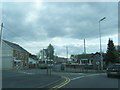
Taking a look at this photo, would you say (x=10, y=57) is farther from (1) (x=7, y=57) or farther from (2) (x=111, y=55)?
(2) (x=111, y=55)

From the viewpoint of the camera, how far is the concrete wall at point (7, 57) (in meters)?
55.6

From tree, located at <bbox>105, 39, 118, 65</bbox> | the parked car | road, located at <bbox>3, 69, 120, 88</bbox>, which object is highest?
tree, located at <bbox>105, 39, 118, 65</bbox>

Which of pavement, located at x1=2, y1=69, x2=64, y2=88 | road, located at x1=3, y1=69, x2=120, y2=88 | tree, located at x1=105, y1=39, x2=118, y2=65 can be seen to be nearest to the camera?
pavement, located at x1=2, y1=69, x2=64, y2=88

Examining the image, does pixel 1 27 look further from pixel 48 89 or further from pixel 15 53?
pixel 15 53

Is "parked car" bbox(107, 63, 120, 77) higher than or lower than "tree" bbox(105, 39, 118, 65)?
lower

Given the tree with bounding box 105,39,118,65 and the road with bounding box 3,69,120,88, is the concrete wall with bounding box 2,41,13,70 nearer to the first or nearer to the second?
the tree with bounding box 105,39,118,65

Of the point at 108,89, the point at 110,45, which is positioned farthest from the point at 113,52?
the point at 108,89

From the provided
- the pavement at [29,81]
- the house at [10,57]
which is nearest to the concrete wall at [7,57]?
the house at [10,57]

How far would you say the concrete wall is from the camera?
2191 inches

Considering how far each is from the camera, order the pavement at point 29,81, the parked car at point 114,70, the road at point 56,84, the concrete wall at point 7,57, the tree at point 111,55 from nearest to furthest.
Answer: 1. the pavement at point 29,81
2. the road at point 56,84
3. the parked car at point 114,70
4. the tree at point 111,55
5. the concrete wall at point 7,57

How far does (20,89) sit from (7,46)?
49.5 m

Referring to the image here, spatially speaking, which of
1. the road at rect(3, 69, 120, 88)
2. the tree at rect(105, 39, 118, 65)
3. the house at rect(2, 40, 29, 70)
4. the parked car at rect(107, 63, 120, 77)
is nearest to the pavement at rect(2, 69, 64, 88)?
the road at rect(3, 69, 120, 88)

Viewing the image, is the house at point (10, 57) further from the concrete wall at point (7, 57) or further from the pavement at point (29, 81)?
the pavement at point (29, 81)

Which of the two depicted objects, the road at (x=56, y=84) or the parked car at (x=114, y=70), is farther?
the parked car at (x=114, y=70)
